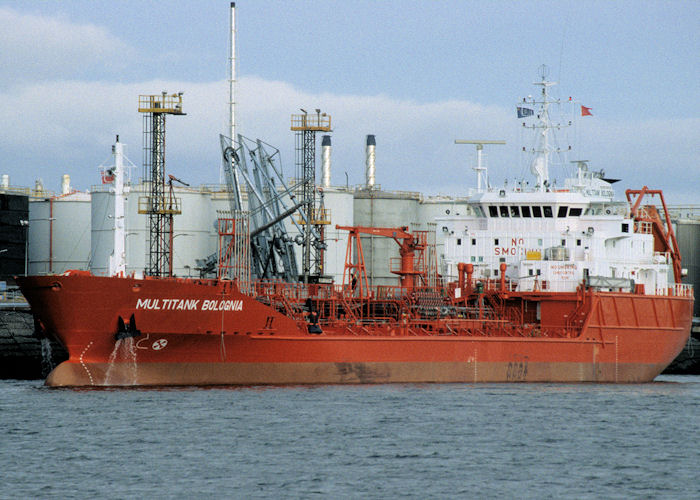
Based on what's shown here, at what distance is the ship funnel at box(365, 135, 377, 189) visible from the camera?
198ft

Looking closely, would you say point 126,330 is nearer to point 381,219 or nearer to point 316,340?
point 316,340

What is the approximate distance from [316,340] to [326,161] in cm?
2635

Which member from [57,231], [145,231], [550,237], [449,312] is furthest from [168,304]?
[57,231]

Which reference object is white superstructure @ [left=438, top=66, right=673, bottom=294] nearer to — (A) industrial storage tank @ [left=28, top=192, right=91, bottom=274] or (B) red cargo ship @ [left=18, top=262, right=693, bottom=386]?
(B) red cargo ship @ [left=18, top=262, right=693, bottom=386]

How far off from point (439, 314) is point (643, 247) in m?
9.92

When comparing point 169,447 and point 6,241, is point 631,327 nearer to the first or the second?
point 169,447

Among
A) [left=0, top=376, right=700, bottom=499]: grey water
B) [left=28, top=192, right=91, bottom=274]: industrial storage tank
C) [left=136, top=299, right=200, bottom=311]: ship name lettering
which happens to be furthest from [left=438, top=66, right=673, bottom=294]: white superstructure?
[left=28, top=192, right=91, bottom=274]: industrial storage tank

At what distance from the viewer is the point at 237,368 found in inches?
1321

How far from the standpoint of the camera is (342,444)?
25328 millimetres

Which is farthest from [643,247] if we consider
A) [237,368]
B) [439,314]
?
[237,368]

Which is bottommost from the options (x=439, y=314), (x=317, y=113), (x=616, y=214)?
(x=439, y=314)

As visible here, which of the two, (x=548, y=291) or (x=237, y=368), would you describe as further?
(x=548, y=291)

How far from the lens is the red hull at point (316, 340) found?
32000 mm

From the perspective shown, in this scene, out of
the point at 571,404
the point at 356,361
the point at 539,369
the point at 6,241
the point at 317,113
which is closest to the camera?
the point at 571,404
